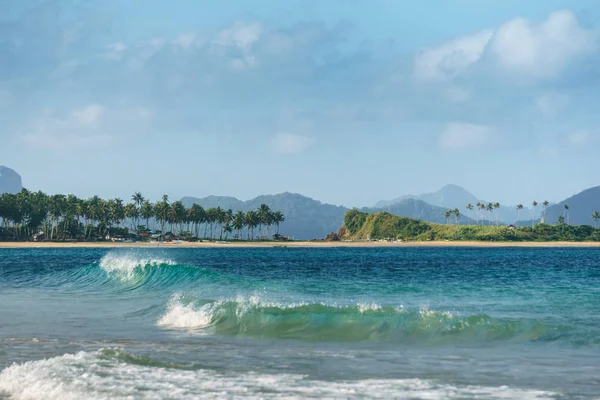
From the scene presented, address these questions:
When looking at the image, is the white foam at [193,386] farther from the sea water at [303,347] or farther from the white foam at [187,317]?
the white foam at [187,317]

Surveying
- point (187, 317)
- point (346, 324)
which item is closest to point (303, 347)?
point (346, 324)

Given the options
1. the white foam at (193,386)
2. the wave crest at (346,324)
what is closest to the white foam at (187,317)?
the wave crest at (346,324)

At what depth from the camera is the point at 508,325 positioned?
20.5 m

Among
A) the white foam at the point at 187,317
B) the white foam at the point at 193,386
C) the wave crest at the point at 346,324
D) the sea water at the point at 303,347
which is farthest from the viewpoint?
the white foam at the point at 187,317

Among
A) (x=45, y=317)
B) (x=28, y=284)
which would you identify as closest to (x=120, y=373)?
(x=45, y=317)

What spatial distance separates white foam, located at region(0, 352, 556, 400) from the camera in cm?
1221

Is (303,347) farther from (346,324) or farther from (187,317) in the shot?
(187,317)

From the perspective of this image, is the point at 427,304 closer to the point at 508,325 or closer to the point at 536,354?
the point at 508,325

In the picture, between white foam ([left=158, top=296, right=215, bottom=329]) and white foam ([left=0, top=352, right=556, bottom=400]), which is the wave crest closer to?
white foam ([left=158, top=296, right=215, bottom=329])

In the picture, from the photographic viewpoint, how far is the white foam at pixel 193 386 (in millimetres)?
12211

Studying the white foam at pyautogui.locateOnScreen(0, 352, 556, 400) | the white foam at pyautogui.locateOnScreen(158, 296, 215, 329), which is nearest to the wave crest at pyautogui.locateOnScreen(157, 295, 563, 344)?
the white foam at pyautogui.locateOnScreen(158, 296, 215, 329)

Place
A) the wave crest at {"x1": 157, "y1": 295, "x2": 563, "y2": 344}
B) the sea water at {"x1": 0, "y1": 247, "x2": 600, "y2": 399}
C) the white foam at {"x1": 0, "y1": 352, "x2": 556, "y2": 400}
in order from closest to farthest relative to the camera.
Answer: the white foam at {"x1": 0, "y1": 352, "x2": 556, "y2": 400}, the sea water at {"x1": 0, "y1": 247, "x2": 600, "y2": 399}, the wave crest at {"x1": 157, "y1": 295, "x2": 563, "y2": 344}

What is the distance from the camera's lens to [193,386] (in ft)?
42.4

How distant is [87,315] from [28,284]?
20164 millimetres
